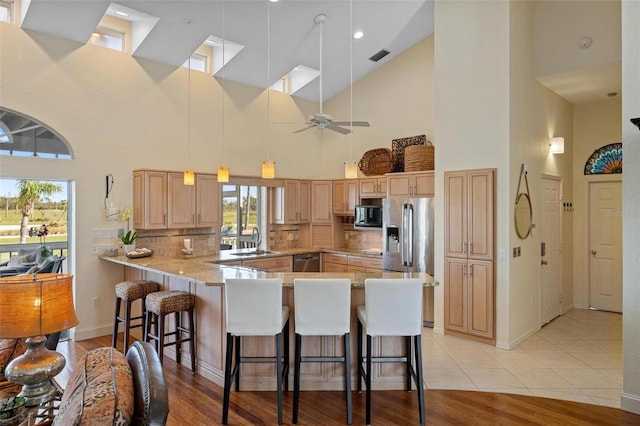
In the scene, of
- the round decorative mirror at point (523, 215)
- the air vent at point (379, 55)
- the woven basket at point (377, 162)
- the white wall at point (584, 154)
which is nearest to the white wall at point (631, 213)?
the round decorative mirror at point (523, 215)

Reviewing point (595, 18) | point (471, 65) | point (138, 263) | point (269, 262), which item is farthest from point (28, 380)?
point (595, 18)

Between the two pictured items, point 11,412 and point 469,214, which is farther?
point 469,214

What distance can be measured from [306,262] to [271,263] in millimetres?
780

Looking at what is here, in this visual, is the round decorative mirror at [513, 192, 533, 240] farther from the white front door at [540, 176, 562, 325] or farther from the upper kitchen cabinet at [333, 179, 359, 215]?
the upper kitchen cabinet at [333, 179, 359, 215]

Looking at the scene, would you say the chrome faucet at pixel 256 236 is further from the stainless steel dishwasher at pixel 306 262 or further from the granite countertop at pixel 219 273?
the granite countertop at pixel 219 273

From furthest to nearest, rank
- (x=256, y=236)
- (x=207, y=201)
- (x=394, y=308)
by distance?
1. (x=256, y=236)
2. (x=207, y=201)
3. (x=394, y=308)

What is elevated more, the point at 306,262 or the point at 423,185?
the point at 423,185

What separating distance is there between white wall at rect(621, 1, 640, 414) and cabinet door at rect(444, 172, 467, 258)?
174cm

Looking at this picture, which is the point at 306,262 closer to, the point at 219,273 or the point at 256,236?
the point at 256,236

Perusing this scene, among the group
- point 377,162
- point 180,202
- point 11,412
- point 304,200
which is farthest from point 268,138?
point 11,412

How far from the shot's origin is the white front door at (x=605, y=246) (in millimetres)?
6008

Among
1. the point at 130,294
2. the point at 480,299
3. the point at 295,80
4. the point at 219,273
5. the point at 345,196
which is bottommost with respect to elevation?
the point at 480,299

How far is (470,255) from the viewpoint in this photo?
Result: 4746mm

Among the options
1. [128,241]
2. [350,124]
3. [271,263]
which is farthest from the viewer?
[271,263]
